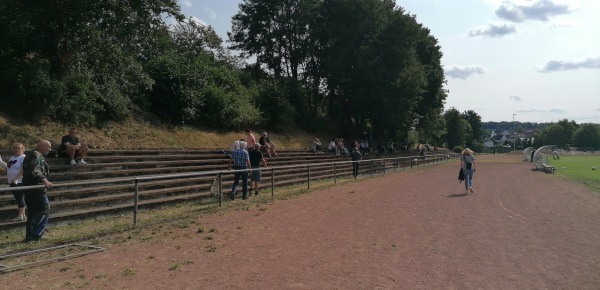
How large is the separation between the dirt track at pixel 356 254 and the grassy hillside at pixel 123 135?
6.89 metres

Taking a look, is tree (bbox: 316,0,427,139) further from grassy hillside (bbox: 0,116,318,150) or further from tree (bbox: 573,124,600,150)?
tree (bbox: 573,124,600,150)

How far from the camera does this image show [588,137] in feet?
465

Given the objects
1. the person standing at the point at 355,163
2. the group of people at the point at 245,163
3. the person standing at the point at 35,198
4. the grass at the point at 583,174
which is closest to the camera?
the person standing at the point at 35,198

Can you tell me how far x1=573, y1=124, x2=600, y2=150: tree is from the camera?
140m

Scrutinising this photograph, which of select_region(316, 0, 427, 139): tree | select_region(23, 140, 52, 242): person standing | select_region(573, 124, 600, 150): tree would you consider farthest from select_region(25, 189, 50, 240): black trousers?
select_region(573, 124, 600, 150): tree

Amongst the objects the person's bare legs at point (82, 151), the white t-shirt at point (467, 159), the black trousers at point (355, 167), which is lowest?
the black trousers at point (355, 167)

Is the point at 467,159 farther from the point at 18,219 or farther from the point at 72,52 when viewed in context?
the point at 72,52

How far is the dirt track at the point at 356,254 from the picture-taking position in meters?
5.73

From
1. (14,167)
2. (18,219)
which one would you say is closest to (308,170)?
(14,167)

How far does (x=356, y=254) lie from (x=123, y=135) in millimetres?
13093

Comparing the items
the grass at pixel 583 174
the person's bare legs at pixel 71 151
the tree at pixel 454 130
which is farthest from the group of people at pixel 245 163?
the tree at pixel 454 130

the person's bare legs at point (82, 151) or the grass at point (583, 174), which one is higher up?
the person's bare legs at point (82, 151)

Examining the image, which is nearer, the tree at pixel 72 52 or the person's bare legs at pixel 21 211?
the person's bare legs at pixel 21 211

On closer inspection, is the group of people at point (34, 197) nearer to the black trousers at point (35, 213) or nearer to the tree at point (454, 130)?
the black trousers at point (35, 213)
